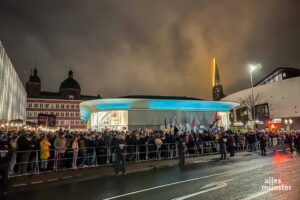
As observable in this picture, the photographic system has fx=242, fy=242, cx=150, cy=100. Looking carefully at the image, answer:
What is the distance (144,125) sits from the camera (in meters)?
35.8

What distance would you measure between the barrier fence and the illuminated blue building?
1507cm

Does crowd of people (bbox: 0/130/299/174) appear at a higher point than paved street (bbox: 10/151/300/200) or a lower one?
higher

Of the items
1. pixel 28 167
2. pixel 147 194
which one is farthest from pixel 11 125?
pixel 147 194

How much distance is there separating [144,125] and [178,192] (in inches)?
1087

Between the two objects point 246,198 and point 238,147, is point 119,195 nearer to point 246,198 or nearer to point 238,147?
point 246,198

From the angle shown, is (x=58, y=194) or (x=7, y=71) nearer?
(x=58, y=194)

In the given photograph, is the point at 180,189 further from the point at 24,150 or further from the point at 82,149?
the point at 24,150

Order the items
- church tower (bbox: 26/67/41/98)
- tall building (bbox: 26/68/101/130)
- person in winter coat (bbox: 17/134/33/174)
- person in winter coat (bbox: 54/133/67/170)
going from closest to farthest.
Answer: person in winter coat (bbox: 17/134/33/174) → person in winter coat (bbox: 54/133/67/170) → tall building (bbox: 26/68/101/130) → church tower (bbox: 26/67/41/98)

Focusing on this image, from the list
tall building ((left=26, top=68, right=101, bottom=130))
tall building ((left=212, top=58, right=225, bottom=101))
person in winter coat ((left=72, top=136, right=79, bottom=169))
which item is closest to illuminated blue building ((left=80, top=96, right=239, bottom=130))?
person in winter coat ((left=72, top=136, right=79, bottom=169))

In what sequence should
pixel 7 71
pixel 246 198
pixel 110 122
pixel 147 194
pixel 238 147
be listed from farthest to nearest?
pixel 7 71, pixel 110 122, pixel 238 147, pixel 147 194, pixel 246 198

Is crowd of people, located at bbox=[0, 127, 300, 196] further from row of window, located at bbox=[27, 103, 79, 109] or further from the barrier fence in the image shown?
row of window, located at bbox=[27, 103, 79, 109]

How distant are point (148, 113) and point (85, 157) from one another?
70.7 ft

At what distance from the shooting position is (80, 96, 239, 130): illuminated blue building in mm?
35094

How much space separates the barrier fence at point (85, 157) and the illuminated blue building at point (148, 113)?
1507 centimetres
